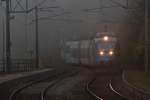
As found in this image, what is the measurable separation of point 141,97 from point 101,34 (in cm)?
2463

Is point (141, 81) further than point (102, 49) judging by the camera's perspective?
No

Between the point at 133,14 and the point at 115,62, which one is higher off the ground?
the point at 133,14

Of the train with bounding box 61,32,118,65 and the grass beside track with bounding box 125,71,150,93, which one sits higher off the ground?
the train with bounding box 61,32,118,65

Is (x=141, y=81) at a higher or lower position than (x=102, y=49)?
lower

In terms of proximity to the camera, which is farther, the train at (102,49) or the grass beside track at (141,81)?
the train at (102,49)

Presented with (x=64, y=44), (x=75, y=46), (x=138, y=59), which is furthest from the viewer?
(x=64, y=44)

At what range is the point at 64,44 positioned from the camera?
65.5 meters

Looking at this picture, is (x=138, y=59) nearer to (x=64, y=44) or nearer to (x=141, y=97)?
(x=64, y=44)

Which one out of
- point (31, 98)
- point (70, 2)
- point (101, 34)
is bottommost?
point (31, 98)

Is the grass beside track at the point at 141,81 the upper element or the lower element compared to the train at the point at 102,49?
lower

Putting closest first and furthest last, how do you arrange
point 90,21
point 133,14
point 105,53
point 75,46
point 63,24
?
point 105,53, point 133,14, point 75,46, point 90,21, point 63,24

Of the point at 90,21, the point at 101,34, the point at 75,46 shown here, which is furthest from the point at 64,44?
the point at 101,34

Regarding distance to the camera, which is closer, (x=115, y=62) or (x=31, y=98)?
(x=31, y=98)

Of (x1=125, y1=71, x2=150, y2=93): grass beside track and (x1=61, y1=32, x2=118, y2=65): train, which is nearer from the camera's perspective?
(x1=125, y1=71, x2=150, y2=93): grass beside track
